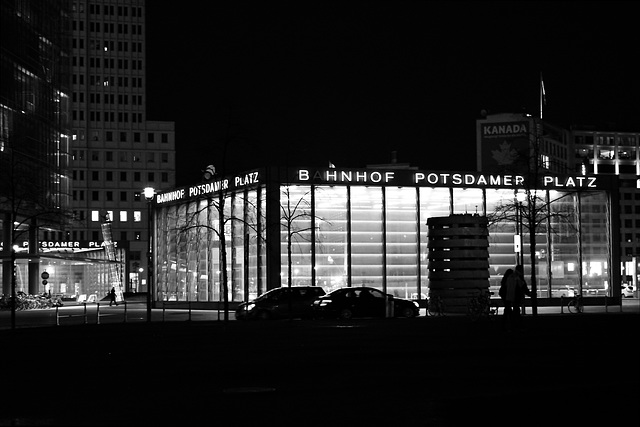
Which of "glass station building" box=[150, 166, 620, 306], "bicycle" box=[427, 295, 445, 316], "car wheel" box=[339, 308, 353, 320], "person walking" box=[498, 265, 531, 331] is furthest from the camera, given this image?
"glass station building" box=[150, 166, 620, 306]

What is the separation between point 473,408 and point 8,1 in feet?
265

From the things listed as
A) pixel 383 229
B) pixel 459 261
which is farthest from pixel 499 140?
pixel 459 261

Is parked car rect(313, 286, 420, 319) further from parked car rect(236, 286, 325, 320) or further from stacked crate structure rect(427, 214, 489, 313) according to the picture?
stacked crate structure rect(427, 214, 489, 313)

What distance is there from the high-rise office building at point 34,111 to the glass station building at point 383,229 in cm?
2329

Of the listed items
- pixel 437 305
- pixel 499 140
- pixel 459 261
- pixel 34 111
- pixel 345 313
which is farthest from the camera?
pixel 499 140

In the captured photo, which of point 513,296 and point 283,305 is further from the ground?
point 513,296

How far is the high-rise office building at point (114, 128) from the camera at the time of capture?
170 m

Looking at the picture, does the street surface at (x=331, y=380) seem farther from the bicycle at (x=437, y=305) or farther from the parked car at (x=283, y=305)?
the bicycle at (x=437, y=305)

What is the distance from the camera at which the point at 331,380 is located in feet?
53.5

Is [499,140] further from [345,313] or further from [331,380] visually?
[331,380]

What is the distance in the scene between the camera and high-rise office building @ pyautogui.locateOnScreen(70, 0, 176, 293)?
170m

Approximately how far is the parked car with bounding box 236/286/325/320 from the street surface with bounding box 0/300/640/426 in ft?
53.6

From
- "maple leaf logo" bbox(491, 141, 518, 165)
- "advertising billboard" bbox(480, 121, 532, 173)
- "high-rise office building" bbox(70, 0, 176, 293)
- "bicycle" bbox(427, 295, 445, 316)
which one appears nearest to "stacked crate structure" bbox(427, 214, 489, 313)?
"bicycle" bbox(427, 295, 445, 316)

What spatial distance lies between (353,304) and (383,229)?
1716 centimetres
